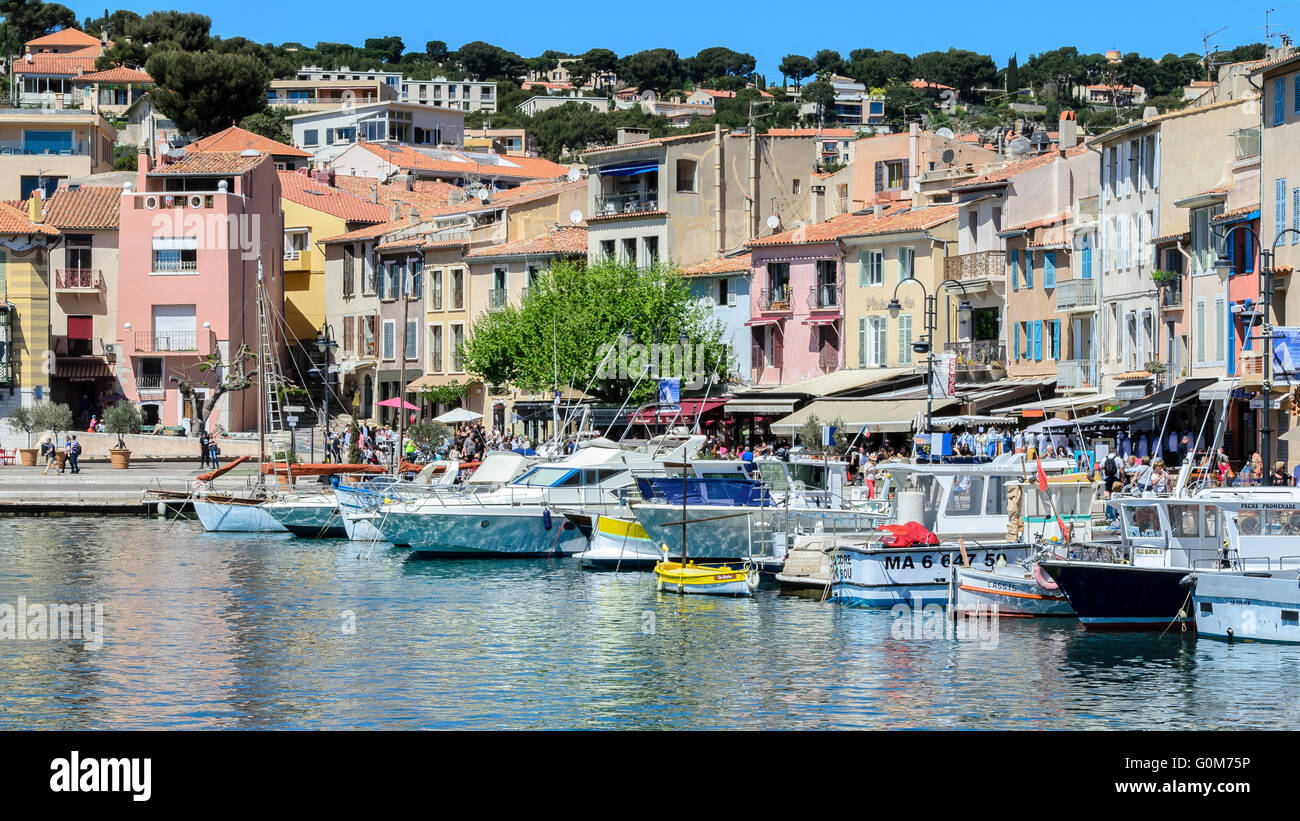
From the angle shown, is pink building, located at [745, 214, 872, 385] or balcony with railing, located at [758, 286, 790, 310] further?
balcony with railing, located at [758, 286, 790, 310]

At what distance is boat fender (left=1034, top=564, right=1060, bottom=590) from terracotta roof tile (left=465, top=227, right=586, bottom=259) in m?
49.9

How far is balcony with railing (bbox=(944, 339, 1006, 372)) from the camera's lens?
64.9 meters

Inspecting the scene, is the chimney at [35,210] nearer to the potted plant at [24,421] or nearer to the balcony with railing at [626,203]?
the potted plant at [24,421]

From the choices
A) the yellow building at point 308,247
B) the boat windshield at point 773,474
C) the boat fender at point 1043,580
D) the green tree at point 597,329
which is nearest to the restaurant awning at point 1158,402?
the boat windshield at point 773,474

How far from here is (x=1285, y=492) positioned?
1222 inches

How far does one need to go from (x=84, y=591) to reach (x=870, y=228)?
3868cm

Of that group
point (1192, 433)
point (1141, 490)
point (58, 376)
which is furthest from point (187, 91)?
point (1141, 490)

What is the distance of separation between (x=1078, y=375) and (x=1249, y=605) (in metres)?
30.1

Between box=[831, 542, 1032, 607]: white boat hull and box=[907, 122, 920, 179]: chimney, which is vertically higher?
box=[907, 122, 920, 179]: chimney

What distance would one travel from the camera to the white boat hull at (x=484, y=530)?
158 ft

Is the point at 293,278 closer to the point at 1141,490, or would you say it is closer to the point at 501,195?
the point at 501,195

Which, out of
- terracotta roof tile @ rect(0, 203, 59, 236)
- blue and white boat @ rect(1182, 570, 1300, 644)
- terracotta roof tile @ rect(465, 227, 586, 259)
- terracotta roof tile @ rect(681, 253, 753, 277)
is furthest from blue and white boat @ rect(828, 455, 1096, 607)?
terracotta roof tile @ rect(0, 203, 59, 236)

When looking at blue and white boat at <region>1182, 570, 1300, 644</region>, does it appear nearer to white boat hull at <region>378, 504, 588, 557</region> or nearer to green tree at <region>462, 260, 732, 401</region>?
white boat hull at <region>378, 504, 588, 557</region>

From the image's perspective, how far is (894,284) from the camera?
227ft
